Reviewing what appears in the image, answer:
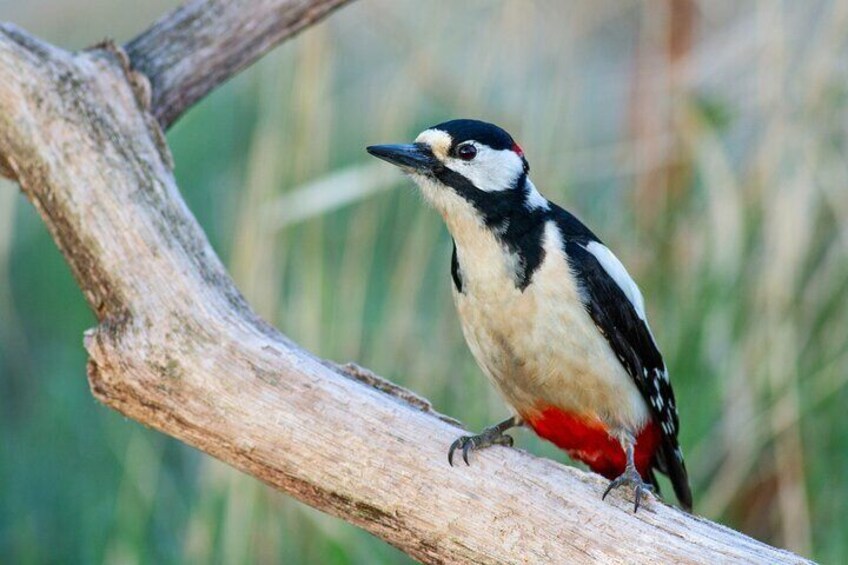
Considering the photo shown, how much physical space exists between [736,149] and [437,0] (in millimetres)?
1014

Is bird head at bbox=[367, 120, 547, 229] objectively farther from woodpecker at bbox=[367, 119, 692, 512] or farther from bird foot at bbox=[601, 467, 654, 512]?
bird foot at bbox=[601, 467, 654, 512]

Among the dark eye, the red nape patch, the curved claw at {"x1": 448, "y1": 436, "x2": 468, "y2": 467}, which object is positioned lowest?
the curved claw at {"x1": 448, "y1": 436, "x2": 468, "y2": 467}

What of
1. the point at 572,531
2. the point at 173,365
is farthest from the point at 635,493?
the point at 173,365

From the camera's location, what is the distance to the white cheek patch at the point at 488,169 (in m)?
2.39

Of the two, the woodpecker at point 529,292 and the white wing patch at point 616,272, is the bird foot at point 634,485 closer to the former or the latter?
the woodpecker at point 529,292

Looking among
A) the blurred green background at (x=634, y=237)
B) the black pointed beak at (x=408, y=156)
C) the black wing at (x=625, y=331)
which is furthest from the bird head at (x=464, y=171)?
the blurred green background at (x=634, y=237)

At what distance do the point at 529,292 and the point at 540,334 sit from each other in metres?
0.08

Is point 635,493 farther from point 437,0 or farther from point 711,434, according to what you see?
point 437,0

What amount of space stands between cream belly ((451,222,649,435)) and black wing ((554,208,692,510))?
0.07ft

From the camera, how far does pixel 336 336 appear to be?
337cm

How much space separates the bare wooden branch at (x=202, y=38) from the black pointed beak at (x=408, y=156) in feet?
1.50

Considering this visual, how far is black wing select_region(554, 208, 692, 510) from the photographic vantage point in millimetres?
2412

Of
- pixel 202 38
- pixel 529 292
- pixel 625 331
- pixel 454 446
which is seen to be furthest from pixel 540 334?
pixel 202 38

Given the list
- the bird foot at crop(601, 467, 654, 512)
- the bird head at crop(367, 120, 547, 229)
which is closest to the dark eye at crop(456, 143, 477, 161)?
the bird head at crop(367, 120, 547, 229)
